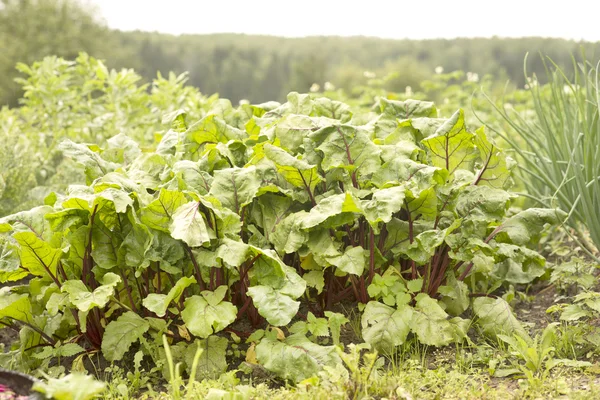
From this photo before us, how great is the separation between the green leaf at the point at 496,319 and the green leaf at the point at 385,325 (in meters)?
0.37

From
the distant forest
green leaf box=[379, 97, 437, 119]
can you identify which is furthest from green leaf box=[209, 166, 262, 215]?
the distant forest

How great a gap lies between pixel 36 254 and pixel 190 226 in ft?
2.04

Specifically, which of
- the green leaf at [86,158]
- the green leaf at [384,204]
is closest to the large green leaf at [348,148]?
the green leaf at [384,204]

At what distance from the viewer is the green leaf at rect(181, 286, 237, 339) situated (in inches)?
80.6

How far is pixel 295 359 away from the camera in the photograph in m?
2.08

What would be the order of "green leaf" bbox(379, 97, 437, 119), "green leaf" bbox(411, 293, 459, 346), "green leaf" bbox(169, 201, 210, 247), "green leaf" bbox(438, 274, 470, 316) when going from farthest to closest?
"green leaf" bbox(379, 97, 437, 119)
"green leaf" bbox(438, 274, 470, 316)
"green leaf" bbox(411, 293, 459, 346)
"green leaf" bbox(169, 201, 210, 247)

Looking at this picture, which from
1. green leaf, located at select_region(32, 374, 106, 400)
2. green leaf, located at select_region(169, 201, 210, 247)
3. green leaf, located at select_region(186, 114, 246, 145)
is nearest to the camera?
green leaf, located at select_region(32, 374, 106, 400)

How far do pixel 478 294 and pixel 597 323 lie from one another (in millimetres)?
482

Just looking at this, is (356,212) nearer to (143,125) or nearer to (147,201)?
(147,201)

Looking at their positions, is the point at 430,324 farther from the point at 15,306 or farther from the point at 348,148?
the point at 15,306

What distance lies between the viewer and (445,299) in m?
2.58

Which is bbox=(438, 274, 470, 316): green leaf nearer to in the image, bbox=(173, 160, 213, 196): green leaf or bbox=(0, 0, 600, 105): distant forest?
bbox=(173, 160, 213, 196): green leaf

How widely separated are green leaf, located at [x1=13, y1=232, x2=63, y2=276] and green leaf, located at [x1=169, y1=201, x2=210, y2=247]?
0.47 m

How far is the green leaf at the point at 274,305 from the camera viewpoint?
6.54ft
